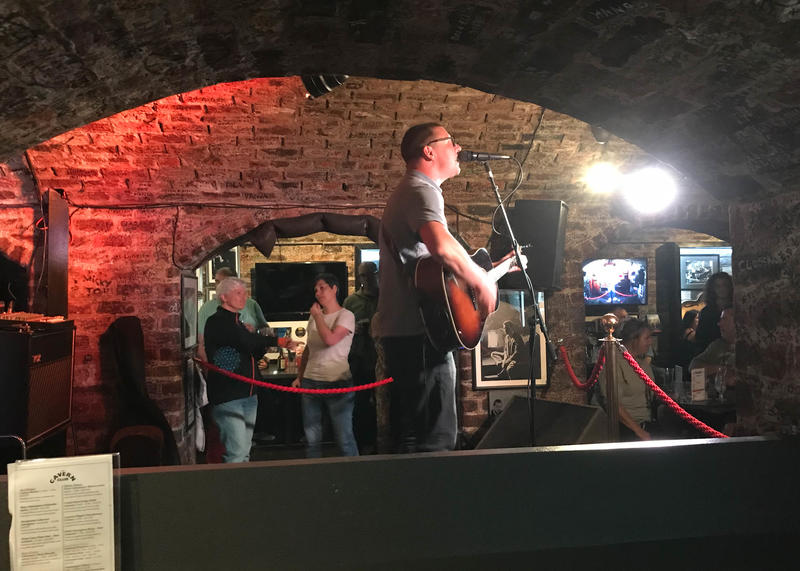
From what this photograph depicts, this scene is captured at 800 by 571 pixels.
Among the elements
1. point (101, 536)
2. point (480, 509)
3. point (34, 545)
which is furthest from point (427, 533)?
point (34, 545)

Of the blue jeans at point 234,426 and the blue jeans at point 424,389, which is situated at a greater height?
the blue jeans at point 424,389

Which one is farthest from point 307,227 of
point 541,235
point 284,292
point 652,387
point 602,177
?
point 652,387

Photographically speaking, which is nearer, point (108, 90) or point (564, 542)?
point (564, 542)

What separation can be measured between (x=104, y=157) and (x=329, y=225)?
1.72m

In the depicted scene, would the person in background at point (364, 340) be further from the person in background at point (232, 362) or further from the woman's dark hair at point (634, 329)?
the woman's dark hair at point (634, 329)

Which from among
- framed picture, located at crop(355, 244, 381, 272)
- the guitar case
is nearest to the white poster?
the guitar case

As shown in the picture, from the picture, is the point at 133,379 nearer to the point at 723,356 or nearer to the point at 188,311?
the point at 188,311

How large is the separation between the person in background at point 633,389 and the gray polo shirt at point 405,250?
1.79 meters

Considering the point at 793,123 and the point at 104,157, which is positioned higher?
the point at 104,157

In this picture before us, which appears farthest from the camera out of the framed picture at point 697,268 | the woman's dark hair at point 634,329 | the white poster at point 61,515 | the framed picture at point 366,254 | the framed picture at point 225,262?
the framed picture at point 697,268

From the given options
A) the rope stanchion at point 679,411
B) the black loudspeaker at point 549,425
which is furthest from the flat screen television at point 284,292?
the rope stanchion at point 679,411

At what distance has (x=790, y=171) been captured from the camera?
1.78 m

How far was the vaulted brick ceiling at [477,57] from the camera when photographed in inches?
55.7

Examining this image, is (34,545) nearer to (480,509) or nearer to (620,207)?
(480,509)
